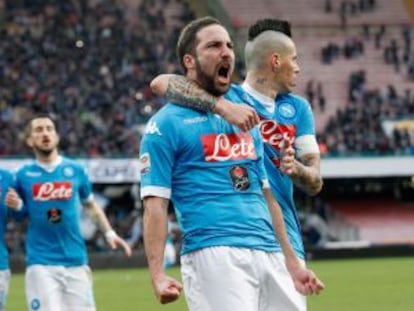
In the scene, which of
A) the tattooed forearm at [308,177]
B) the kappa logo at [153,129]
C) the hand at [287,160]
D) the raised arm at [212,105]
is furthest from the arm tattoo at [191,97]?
the tattooed forearm at [308,177]

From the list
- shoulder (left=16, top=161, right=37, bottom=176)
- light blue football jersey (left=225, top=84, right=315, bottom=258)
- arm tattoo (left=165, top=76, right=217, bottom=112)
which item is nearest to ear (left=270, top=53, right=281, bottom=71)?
light blue football jersey (left=225, top=84, right=315, bottom=258)

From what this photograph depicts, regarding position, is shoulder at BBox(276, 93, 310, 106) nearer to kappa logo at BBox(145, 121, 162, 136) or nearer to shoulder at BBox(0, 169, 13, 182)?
kappa logo at BBox(145, 121, 162, 136)

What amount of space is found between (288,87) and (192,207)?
1452 mm

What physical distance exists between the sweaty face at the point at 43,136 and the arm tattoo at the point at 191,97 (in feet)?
15.9

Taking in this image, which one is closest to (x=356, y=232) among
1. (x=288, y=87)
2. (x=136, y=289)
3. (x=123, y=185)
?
(x=123, y=185)

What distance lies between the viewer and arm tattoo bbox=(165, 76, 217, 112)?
6531 millimetres

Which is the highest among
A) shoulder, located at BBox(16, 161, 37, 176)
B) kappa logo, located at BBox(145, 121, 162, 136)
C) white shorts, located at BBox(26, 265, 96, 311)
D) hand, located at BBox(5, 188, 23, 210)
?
kappa logo, located at BBox(145, 121, 162, 136)

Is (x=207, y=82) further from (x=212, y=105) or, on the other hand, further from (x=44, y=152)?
(x=44, y=152)

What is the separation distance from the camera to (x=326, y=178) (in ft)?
149

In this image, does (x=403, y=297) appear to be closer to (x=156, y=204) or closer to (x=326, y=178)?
(x=156, y=204)

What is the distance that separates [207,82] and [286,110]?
1244 millimetres

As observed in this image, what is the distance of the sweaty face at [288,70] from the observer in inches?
297

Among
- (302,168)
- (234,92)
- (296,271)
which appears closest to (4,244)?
(234,92)

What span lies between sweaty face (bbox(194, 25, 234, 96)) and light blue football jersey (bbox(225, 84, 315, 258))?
1.08 metres
